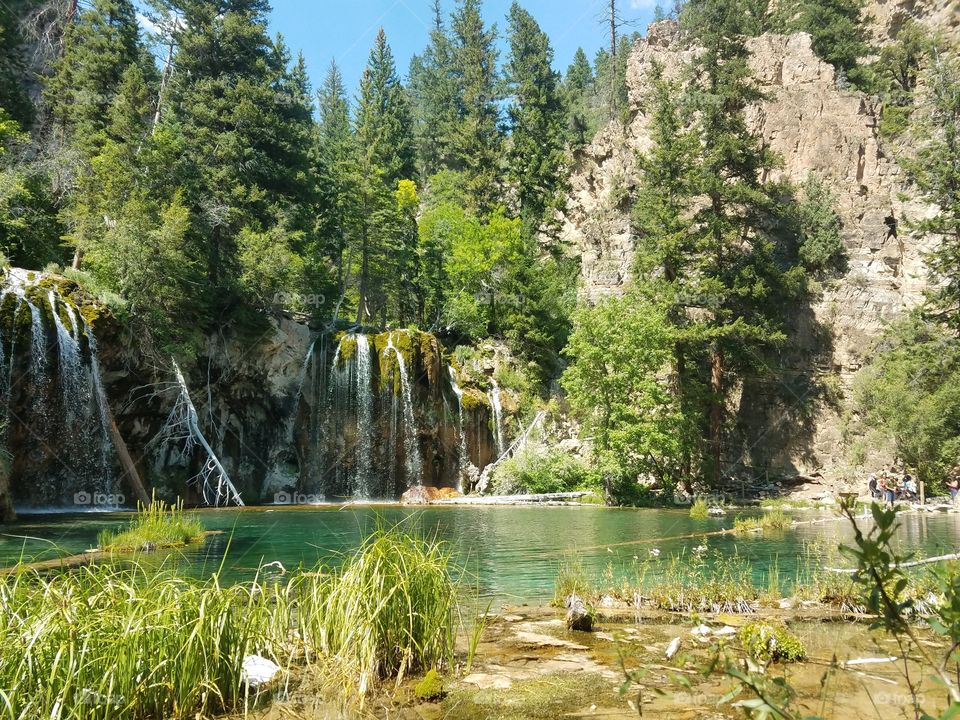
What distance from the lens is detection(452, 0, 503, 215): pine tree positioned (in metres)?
39.2

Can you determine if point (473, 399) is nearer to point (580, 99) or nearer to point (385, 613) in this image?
point (385, 613)

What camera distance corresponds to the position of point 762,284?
2892 centimetres

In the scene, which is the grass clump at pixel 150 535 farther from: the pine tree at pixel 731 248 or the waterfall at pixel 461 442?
the pine tree at pixel 731 248

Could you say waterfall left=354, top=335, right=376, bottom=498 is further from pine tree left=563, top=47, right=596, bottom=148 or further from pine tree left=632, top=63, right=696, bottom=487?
pine tree left=563, top=47, right=596, bottom=148

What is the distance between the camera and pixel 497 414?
30109mm

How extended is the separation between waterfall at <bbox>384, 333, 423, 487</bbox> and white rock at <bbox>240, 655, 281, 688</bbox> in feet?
76.5

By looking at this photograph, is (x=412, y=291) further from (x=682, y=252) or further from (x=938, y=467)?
(x=938, y=467)

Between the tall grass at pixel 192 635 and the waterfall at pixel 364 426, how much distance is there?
2223 cm

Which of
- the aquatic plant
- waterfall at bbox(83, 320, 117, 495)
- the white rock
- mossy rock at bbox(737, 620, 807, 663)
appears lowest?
the aquatic plant

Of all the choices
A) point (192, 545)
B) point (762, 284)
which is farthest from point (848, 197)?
point (192, 545)

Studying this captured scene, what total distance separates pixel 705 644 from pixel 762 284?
87.5ft

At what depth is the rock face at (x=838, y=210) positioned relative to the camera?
3002cm

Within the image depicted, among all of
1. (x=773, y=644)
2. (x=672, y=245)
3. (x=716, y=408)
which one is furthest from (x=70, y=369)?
(x=716, y=408)

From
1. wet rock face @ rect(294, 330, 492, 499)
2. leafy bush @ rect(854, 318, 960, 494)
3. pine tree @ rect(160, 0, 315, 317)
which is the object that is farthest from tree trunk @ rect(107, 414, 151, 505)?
leafy bush @ rect(854, 318, 960, 494)
